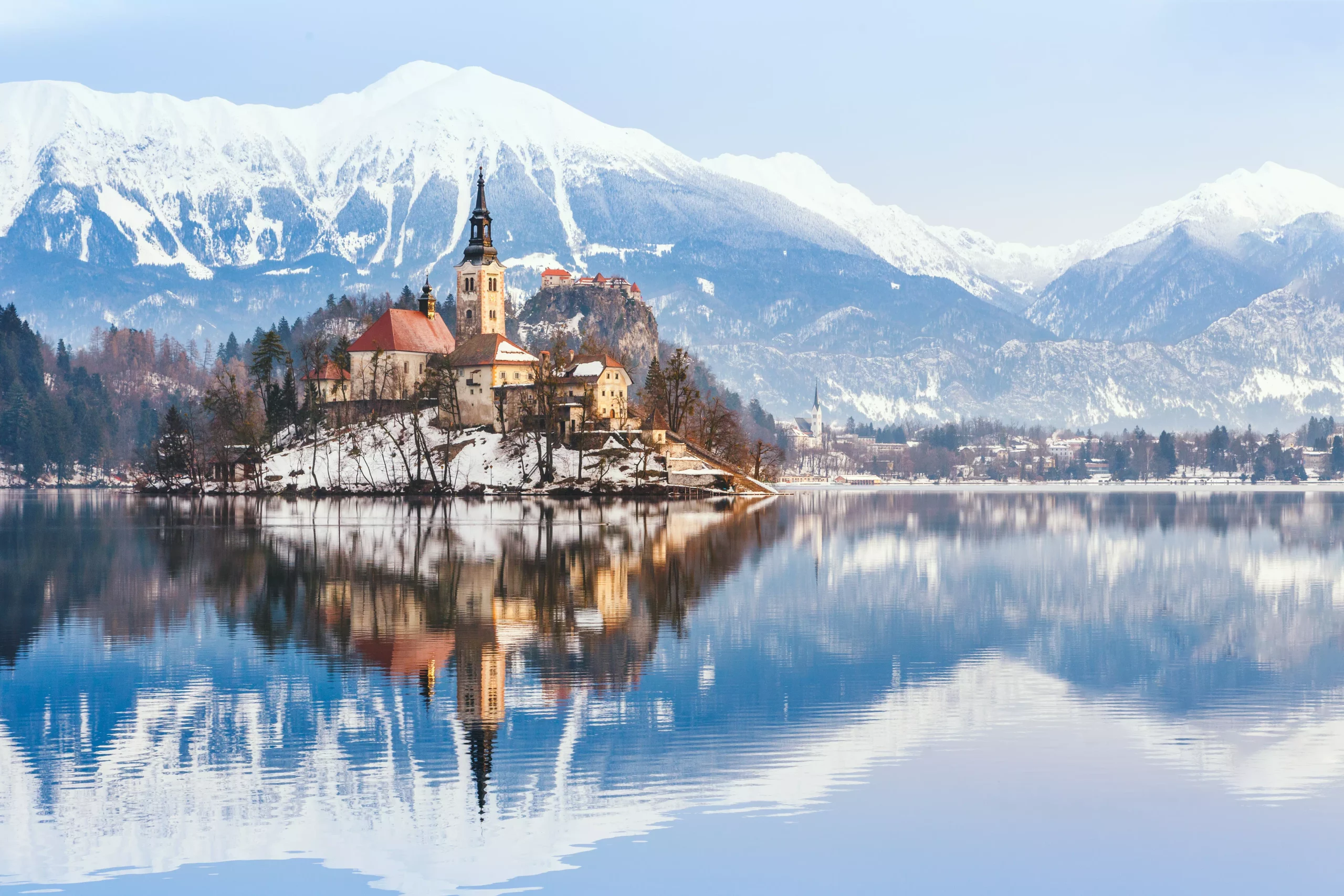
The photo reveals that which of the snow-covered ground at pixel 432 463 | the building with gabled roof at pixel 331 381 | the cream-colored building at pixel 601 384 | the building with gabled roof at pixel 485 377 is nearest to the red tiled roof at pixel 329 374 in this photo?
the building with gabled roof at pixel 331 381

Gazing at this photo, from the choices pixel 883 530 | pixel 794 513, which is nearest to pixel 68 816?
pixel 883 530

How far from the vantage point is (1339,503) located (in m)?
174

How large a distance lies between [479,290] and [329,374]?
2530cm

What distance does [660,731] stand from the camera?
3052 cm

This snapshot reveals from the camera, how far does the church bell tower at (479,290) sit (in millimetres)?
186750

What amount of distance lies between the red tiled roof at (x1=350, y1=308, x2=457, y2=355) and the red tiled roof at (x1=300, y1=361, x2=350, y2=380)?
3230 millimetres

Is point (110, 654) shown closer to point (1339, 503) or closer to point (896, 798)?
point (896, 798)

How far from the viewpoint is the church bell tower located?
187 metres

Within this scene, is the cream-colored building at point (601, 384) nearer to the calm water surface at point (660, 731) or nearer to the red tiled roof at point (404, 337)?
the red tiled roof at point (404, 337)

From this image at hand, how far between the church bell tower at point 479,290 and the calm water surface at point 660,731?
122 metres

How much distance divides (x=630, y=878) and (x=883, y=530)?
85.5m

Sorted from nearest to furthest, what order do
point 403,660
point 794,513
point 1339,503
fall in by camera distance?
point 403,660
point 794,513
point 1339,503

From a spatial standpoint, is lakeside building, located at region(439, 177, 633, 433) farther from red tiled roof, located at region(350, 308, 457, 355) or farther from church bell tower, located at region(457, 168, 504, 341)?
church bell tower, located at region(457, 168, 504, 341)

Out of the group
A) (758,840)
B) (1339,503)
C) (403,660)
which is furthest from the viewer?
(1339,503)
